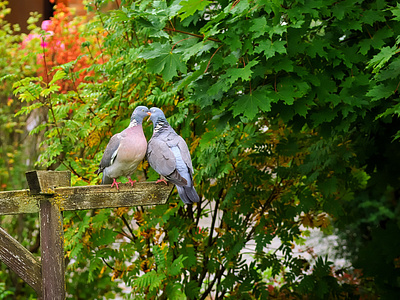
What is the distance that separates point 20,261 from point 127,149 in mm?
765

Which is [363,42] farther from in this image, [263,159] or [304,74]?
[263,159]

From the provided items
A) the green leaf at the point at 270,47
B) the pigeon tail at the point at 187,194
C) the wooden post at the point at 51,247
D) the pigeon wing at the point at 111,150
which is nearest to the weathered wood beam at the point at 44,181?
the wooden post at the point at 51,247

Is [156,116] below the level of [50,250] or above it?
above

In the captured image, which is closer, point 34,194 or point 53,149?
point 34,194

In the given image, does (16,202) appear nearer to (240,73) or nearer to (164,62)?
(164,62)

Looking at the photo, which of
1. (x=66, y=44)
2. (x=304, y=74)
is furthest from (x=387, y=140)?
(x=66, y=44)

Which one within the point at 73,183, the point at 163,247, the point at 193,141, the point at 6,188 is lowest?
the point at 163,247

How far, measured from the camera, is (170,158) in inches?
97.6

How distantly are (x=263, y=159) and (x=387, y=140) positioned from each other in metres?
1.03

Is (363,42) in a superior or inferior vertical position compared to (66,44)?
inferior

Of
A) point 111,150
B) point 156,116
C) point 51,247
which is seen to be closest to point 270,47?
point 156,116

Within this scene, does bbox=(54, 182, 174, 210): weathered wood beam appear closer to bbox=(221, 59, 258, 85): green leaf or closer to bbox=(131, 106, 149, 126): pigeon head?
bbox=(131, 106, 149, 126): pigeon head

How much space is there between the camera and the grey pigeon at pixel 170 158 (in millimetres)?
2475

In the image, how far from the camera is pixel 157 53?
300 cm
